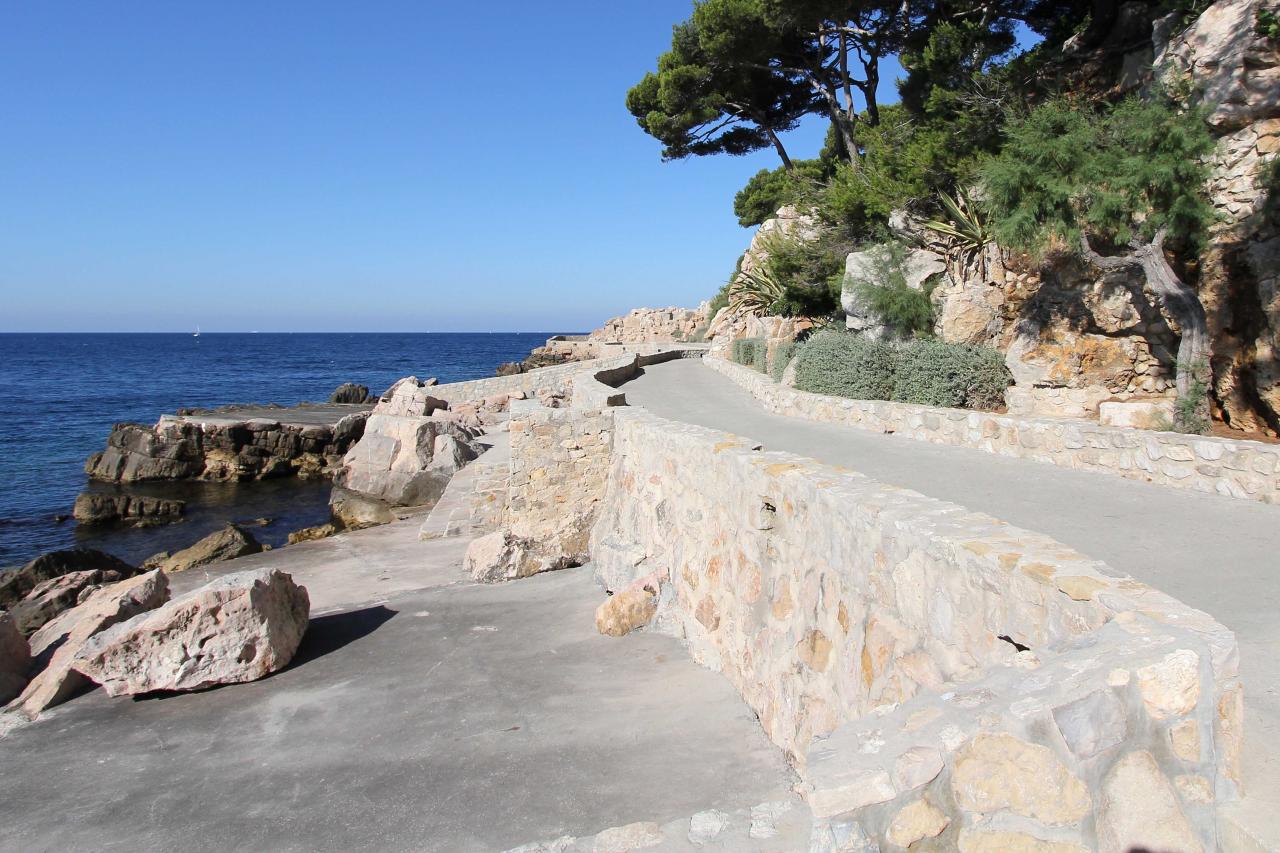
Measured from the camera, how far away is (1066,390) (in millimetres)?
13336

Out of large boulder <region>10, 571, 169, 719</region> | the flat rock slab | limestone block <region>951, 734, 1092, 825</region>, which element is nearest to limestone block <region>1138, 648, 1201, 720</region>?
limestone block <region>951, 734, 1092, 825</region>

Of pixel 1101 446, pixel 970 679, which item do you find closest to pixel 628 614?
pixel 1101 446

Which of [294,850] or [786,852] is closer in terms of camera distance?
[786,852]

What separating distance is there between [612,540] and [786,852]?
5.88 meters

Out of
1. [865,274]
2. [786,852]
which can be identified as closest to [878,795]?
[786,852]

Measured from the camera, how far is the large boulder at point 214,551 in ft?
48.2

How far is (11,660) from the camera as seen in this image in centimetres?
828

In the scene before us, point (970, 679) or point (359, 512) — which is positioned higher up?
point (970, 679)

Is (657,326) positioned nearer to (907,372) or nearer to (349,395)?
(349,395)

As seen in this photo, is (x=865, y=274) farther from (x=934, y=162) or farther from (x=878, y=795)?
(x=878, y=795)

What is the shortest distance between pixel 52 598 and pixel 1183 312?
1641 cm

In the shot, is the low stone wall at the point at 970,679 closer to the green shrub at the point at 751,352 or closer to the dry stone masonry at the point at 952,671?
the dry stone masonry at the point at 952,671

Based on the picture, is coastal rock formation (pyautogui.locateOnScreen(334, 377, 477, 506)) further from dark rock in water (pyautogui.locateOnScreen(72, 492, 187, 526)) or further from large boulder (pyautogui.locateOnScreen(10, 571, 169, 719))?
large boulder (pyautogui.locateOnScreen(10, 571, 169, 719))

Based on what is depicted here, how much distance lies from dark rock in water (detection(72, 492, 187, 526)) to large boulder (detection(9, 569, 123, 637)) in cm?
714
